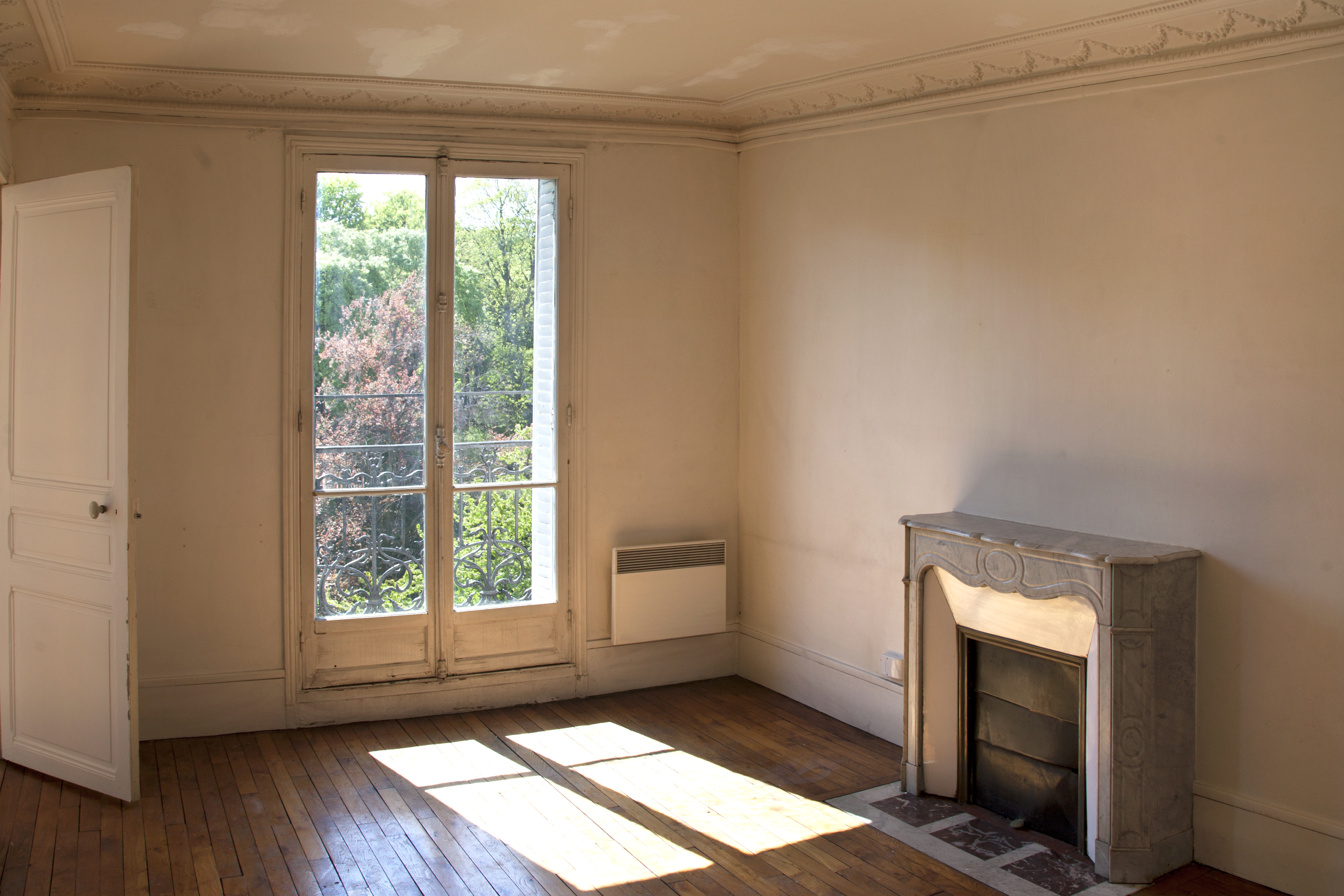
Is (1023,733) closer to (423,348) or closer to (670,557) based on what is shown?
(670,557)

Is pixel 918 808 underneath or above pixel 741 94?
underneath

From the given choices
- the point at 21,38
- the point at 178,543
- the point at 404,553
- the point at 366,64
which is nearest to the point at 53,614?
the point at 178,543

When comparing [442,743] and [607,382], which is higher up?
[607,382]

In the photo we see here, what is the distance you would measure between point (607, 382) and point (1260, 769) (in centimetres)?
321

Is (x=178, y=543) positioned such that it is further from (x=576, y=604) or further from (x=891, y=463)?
(x=891, y=463)

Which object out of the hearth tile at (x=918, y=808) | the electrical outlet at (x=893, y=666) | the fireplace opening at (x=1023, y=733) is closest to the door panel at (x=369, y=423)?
the electrical outlet at (x=893, y=666)

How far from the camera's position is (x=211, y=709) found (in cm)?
456

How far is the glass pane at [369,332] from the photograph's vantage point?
4656mm

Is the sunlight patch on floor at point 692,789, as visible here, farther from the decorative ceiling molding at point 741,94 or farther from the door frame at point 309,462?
the decorative ceiling molding at point 741,94

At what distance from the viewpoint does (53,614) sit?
12.8 ft

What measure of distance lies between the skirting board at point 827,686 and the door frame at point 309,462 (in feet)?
3.08

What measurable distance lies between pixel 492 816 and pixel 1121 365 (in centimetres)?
278

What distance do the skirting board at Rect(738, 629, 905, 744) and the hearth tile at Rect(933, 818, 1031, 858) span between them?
25.3 inches

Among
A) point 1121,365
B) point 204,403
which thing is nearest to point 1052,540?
point 1121,365
